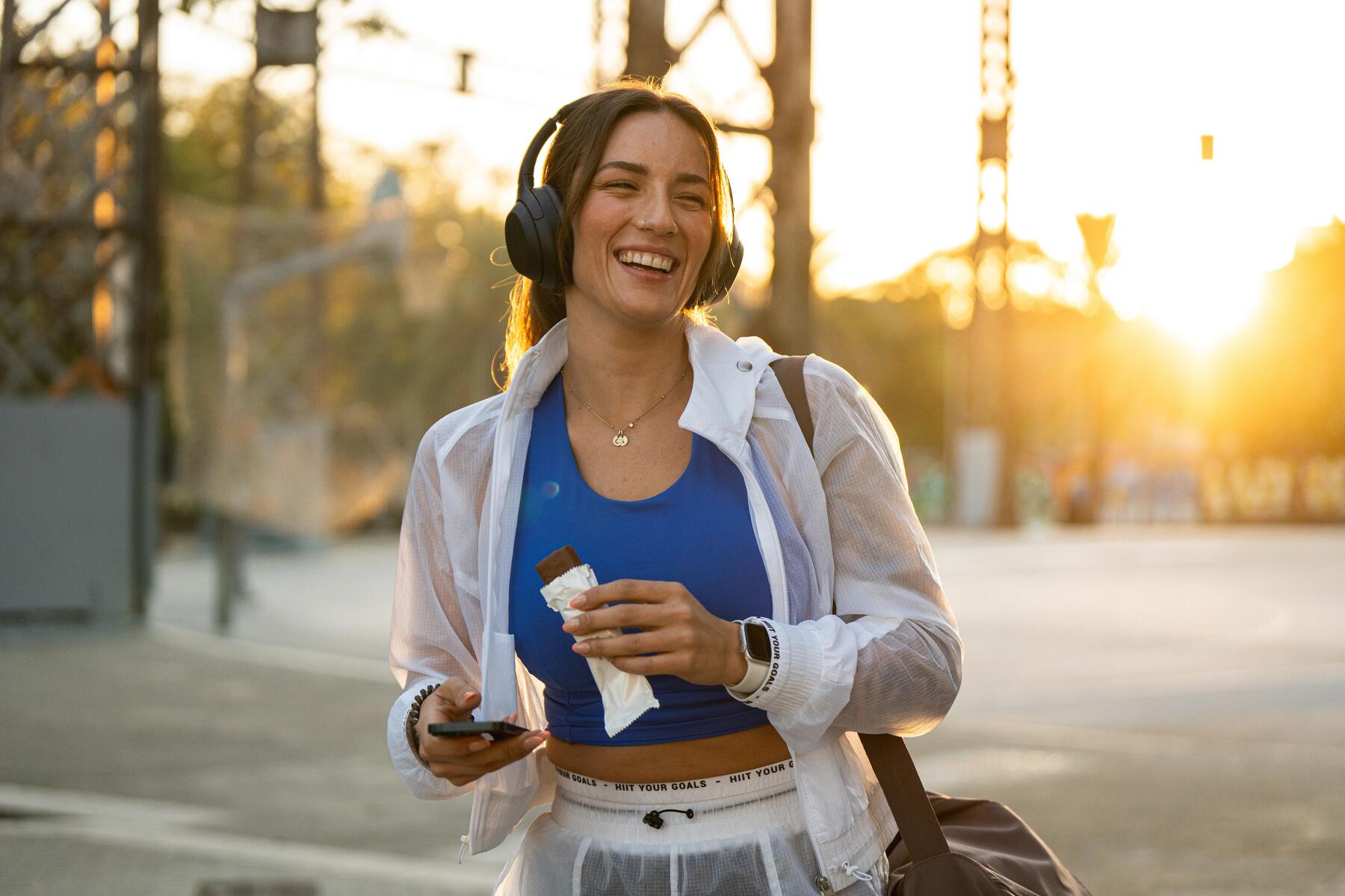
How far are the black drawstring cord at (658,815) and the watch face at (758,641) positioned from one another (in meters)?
0.28

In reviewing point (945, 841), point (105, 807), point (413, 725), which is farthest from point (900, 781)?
point (105, 807)

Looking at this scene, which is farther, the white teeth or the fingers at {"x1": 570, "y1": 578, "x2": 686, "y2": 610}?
the white teeth

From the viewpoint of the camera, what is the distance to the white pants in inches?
89.0

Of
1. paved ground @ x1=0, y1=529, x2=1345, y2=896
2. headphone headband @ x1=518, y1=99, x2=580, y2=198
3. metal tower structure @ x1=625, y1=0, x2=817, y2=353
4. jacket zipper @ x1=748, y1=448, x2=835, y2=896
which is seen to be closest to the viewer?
jacket zipper @ x1=748, y1=448, x2=835, y2=896

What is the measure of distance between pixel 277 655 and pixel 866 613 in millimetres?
10685

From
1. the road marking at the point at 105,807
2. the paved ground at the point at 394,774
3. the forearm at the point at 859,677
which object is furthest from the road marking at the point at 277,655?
the forearm at the point at 859,677

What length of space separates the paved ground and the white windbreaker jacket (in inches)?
130

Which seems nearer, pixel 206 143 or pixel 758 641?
pixel 758 641

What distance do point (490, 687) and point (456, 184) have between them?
109ft

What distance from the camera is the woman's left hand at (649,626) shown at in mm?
2043

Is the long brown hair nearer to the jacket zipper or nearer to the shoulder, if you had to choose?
the shoulder

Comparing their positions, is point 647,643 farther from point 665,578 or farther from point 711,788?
point 711,788

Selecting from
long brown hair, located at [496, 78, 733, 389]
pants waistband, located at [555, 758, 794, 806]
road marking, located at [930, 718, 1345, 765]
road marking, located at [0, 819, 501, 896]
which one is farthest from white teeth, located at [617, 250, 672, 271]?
road marking, located at [930, 718, 1345, 765]

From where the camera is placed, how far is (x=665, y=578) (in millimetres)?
2271
